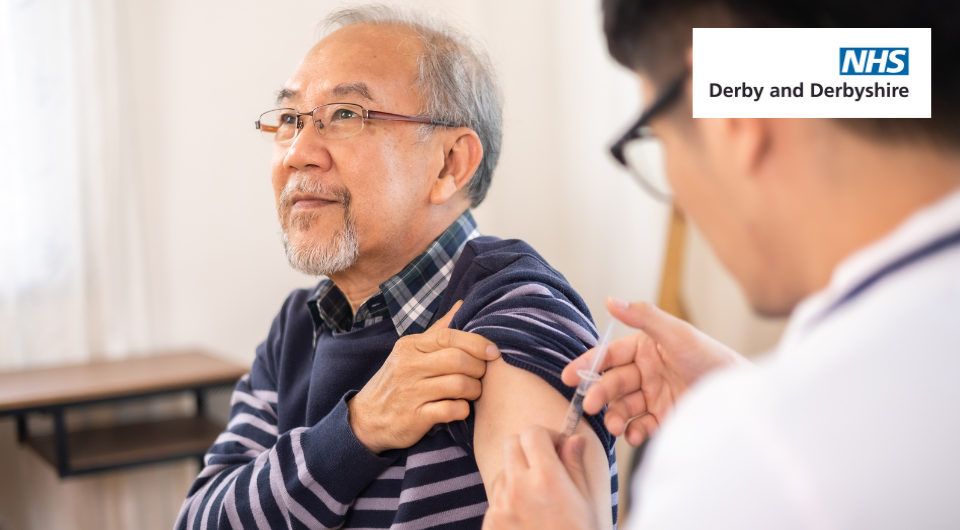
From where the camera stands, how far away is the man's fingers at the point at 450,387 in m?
0.96

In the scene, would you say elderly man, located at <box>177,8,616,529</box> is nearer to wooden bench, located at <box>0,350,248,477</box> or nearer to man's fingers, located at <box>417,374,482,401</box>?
man's fingers, located at <box>417,374,482,401</box>

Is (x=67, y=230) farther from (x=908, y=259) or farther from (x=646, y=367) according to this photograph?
(x=908, y=259)

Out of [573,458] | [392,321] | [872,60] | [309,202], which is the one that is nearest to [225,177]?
[309,202]

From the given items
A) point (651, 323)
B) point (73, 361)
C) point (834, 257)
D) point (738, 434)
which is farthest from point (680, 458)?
point (73, 361)

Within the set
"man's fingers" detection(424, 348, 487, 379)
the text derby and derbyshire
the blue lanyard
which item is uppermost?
the text derby and derbyshire

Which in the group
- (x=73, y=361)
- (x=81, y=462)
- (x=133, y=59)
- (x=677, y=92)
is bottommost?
(x=81, y=462)

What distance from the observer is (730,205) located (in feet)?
1.88

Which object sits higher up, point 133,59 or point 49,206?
point 133,59

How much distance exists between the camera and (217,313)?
8.93 feet

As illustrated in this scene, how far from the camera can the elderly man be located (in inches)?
38.2

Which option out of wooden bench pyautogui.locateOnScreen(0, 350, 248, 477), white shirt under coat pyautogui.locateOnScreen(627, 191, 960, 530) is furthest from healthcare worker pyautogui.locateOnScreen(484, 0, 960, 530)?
wooden bench pyautogui.locateOnScreen(0, 350, 248, 477)

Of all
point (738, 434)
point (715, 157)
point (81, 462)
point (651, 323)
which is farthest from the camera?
point (81, 462)

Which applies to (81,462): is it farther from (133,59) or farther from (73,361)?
(133,59)

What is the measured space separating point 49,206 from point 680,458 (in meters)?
2.48
